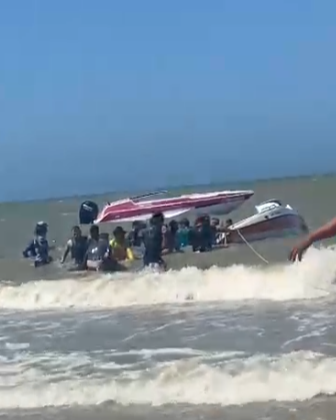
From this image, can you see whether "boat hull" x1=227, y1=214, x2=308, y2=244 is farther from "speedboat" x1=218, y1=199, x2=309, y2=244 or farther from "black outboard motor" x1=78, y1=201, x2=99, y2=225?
"black outboard motor" x1=78, y1=201, x2=99, y2=225

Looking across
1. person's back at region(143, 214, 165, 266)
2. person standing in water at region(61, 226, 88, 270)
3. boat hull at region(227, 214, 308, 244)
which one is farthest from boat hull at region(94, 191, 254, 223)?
person's back at region(143, 214, 165, 266)

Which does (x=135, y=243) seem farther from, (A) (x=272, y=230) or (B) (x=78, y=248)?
(A) (x=272, y=230)

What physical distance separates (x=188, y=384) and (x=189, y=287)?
25.5ft

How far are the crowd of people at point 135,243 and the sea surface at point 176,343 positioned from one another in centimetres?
72

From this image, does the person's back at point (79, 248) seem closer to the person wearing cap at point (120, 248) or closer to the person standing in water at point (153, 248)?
the person wearing cap at point (120, 248)

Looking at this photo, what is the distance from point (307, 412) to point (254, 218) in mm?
16967

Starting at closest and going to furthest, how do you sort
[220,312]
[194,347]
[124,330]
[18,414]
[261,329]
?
1. [18,414]
2. [194,347]
3. [261,329]
4. [124,330]
5. [220,312]

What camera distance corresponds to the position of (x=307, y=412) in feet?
22.1

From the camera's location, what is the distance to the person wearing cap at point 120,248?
19.2m

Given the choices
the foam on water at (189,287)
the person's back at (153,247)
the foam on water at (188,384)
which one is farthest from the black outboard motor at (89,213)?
the foam on water at (188,384)

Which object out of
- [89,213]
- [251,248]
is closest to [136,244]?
[251,248]

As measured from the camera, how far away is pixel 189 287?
1557cm

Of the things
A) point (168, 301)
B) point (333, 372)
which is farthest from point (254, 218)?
point (333, 372)

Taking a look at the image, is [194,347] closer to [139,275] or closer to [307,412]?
[307,412]
